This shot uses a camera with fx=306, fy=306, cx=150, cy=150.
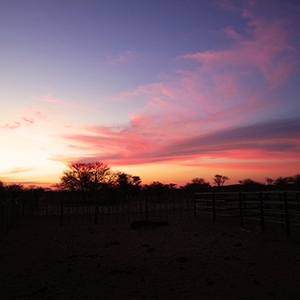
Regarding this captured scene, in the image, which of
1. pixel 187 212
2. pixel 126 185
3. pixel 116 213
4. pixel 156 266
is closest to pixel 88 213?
pixel 116 213

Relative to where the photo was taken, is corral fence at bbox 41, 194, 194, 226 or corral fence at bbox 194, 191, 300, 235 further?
corral fence at bbox 41, 194, 194, 226

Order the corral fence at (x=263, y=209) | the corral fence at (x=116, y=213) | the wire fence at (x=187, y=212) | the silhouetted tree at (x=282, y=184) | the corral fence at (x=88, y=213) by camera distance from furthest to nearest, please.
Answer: the silhouetted tree at (x=282, y=184) → the corral fence at (x=116, y=213) → the corral fence at (x=88, y=213) → the wire fence at (x=187, y=212) → the corral fence at (x=263, y=209)

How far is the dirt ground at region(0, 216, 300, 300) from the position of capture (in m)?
5.90

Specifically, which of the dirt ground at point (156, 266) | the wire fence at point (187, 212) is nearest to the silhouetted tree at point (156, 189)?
the wire fence at point (187, 212)

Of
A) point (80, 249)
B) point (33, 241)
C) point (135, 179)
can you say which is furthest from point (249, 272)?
point (135, 179)

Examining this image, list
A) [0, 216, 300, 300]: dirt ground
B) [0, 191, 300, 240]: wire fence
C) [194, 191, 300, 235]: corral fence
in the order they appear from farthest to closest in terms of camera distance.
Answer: [0, 191, 300, 240]: wire fence < [194, 191, 300, 235]: corral fence < [0, 216, 300, 300]: dirt ground

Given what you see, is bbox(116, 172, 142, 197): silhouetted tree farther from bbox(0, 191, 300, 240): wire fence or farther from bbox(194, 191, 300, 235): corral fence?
bbox(194, 191, 300, 235): corral fence

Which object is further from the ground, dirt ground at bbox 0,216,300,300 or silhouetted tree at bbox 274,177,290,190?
silhouetted tree at bbox 274,177,290,190

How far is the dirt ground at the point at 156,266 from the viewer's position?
590cm

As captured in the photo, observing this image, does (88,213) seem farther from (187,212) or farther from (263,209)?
(263,209)

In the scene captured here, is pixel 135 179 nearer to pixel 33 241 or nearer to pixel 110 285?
pixel 33 241

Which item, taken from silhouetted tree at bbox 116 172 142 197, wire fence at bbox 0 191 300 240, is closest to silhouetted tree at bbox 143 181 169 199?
silhouetted tree at bbox 116 172 142 197

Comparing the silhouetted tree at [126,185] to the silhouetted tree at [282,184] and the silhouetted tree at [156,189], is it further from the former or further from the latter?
the silhouetted tree at [282,184]

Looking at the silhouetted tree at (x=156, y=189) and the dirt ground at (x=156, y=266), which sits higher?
the silhouetted tree at (x=156, y=189)
